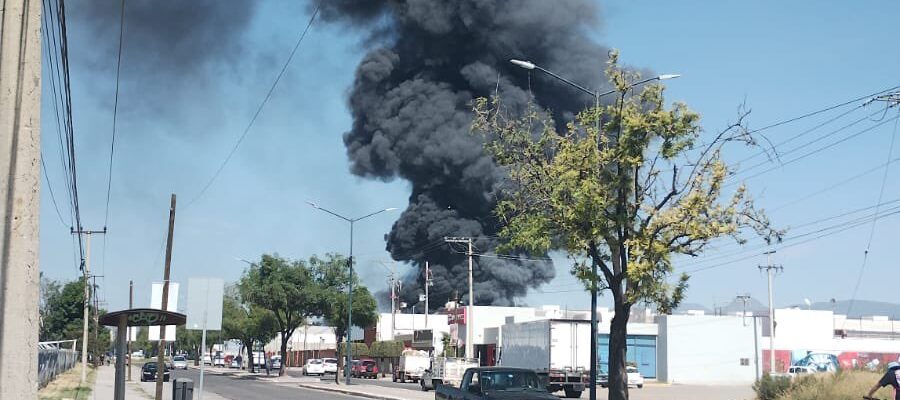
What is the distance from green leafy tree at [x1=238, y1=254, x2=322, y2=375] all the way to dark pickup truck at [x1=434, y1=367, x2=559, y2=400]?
1822 inches

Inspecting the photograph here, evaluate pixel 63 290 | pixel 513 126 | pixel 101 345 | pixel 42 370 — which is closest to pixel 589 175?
pixel 513 126

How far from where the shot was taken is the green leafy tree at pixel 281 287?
63438 mm

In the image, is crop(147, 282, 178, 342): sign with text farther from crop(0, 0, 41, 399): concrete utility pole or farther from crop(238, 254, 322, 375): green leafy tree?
crop(238, 254, 322, 375): green leafy tree

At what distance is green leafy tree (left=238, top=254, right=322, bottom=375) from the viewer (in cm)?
6344

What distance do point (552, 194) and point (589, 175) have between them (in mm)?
1013

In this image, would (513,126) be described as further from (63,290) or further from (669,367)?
(63,290)

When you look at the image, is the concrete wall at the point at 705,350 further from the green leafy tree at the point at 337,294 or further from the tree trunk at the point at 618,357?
the tree trunk at the point at 618,357

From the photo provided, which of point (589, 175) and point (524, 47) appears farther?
point (524, 47)

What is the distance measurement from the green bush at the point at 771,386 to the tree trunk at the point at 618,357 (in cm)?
672

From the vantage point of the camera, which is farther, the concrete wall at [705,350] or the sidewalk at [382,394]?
the concrete wall at [705,350]

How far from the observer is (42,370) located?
136 feet

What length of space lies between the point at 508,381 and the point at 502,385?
0.54 ft

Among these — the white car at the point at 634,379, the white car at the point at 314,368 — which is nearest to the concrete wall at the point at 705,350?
the white car at the point at 634,379

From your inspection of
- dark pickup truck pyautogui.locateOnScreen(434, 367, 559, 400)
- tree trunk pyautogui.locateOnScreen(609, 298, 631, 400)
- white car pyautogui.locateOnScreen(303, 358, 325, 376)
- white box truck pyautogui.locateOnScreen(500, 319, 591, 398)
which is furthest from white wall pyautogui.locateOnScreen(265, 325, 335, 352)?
dark pickup truck pyautogui.locateOnScreen(434, 367, 559, 400)
